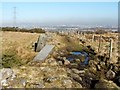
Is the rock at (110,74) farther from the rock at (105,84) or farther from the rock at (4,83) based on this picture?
the rock at (4,83)

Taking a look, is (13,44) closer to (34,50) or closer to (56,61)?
(34,50)

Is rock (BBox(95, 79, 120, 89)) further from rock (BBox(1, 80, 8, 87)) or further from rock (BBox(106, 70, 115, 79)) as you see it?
rock (BBox(1, 80, 8, 87))

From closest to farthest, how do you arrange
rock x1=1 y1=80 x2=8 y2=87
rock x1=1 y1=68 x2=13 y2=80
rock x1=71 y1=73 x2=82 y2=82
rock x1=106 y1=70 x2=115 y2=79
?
rock x1=1 y1=80 x2=8 y2=87, rock x1=1 y1=68 x2=13 y2=80, rock x1=71 y1=73 x2=82 y2=82, rock x1=106 y1=70 x2=115 y2=79

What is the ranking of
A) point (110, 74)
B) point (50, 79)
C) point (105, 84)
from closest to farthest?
point (105, 84) < point (50, 79) < point (110, 74)

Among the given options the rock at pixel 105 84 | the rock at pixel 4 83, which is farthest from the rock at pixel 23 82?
the rock at pixel 105 84

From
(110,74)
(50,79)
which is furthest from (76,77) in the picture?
(110,74)

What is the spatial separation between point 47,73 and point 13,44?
933 centimetres

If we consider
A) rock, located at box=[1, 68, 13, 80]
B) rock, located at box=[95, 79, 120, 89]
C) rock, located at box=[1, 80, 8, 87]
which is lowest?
rock, located at box=[95, 79, 120, 89]

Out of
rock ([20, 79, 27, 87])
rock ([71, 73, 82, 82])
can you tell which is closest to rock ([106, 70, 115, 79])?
rock ([71, 73, 82, 82])

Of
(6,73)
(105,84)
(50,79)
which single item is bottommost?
(105,84)

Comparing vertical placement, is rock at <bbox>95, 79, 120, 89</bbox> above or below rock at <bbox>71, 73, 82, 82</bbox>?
below

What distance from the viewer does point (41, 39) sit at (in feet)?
59.5

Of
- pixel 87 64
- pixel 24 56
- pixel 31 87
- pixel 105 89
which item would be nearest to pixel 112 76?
pixel 105 89

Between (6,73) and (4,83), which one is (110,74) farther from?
(4,83)
